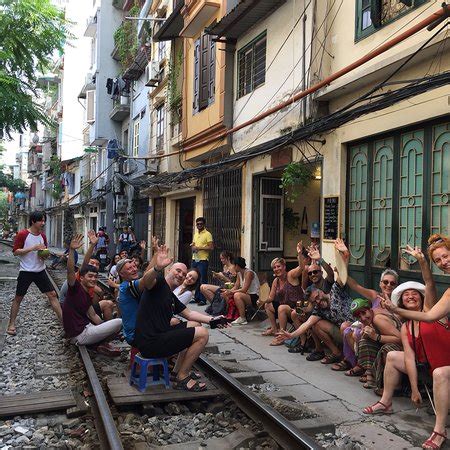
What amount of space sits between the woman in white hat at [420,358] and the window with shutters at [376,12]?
4.06m

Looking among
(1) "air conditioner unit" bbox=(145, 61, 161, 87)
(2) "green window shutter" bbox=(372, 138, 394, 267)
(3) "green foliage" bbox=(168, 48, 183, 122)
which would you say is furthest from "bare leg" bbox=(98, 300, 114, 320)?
(1) "air conditioner unit" bbox=(145, 61, 161, 87)

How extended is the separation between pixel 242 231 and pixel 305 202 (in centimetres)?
164

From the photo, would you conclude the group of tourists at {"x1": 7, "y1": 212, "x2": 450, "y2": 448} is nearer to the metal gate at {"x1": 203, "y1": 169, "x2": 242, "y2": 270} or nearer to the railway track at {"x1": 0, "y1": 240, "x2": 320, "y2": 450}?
the railway track at {"x1": 0, "y1": 240, "x2": 320, "y2": 450}

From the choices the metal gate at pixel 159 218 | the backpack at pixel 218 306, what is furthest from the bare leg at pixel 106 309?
the metal gate at pixel 159 218

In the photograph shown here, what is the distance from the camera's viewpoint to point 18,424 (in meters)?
4.56

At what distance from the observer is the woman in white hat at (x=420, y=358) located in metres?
3.99

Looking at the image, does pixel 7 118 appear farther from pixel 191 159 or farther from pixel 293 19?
pixel 293 19

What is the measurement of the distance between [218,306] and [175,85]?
9.56m

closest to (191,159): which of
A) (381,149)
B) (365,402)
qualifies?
(381,149)

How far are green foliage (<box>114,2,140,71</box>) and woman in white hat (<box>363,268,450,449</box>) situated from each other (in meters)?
21.1

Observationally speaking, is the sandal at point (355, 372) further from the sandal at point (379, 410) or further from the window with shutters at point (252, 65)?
the window with shutters at point (252, 65)

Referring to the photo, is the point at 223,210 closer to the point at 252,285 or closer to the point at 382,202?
the point at 252,285

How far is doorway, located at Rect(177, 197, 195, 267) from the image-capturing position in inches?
692

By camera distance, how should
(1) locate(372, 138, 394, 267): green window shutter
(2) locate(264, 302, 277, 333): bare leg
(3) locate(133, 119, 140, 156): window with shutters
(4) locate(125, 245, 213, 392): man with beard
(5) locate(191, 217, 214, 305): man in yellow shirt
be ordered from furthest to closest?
(3) locate(133, 119, 140, 156): window with shutters < (5) locate(191, 217, 214, 305): man in yellow shirt < (2) locate(264, 302, 277, 333): bare leg < (1) locate(372, 138, 394, 267): green window shutter < (4) locate(125, 245, 213, 392): man with beard
